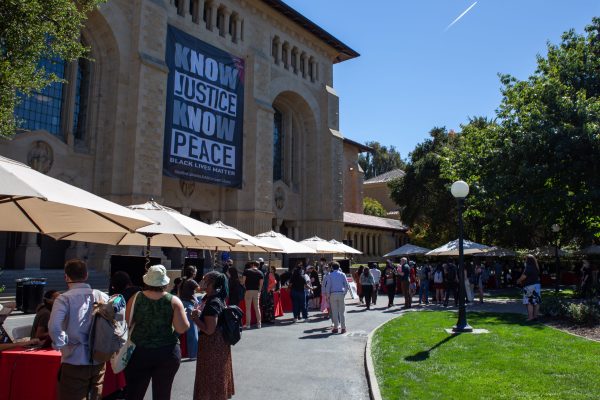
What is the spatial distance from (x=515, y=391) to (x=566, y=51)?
1947 cm

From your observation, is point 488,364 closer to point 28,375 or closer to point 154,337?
point 154,337

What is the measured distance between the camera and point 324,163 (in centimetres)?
3731

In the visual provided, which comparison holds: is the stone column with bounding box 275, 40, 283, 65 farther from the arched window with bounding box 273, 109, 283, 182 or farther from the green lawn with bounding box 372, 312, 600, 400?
the green lawn with bounding box 372, 312, 600, 400

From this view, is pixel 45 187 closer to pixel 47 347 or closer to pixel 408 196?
pixel 47 347

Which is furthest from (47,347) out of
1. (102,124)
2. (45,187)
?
(102,124)

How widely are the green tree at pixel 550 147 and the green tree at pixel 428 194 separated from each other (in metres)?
14.7

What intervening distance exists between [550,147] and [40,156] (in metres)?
20.8

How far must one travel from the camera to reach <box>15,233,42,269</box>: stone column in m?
19.7

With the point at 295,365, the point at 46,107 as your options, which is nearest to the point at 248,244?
the point at 295,365

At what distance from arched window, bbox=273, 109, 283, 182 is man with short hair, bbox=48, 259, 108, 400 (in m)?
31.1

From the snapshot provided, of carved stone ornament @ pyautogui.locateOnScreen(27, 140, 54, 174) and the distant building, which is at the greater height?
the distant building

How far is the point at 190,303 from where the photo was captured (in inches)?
318

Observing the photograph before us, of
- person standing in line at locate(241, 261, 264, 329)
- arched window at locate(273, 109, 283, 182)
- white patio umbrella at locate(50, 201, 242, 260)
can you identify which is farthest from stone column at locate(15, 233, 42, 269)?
arched window at locate(273, 109, 283, 182)

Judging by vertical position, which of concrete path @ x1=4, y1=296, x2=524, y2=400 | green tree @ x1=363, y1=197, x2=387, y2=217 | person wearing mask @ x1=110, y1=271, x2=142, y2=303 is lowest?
concrete path @ x1=4, y1=296, x2=524, y2=400
